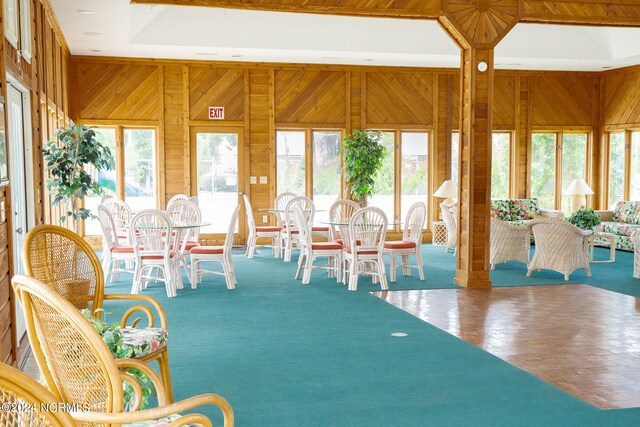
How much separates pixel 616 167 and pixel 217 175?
7.96 meters

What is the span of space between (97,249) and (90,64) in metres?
3.18

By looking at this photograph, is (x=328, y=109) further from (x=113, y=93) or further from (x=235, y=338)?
(x=235, y=338)

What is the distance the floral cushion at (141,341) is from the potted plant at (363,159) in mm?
8953

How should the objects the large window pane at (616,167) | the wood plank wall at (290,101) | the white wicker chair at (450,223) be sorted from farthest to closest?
1. the large window pane at (616,167)
2. the wood plank wall at (290,101)
3. the white wicker chair at (450,223)

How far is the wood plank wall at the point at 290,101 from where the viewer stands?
39.0 feet

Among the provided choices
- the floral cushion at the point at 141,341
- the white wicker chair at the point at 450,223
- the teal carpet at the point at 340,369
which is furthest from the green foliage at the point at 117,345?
the white wicker chair at the point at 450,223

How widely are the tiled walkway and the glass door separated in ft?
18.0

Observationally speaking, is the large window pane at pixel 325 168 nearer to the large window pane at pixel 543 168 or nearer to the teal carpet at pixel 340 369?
the large window pane at pixel 543 168

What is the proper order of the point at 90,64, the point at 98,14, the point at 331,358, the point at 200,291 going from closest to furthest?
the point at 331,358
the point at 200,291
the point at 98,14
the point at 90,64

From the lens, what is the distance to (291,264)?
10.1m

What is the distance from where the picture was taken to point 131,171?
480 inches

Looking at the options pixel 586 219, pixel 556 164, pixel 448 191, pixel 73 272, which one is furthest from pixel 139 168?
pixel 73 272

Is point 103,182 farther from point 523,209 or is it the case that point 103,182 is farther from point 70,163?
point 523,209

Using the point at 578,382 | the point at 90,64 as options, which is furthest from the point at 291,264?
the point at 578,382
